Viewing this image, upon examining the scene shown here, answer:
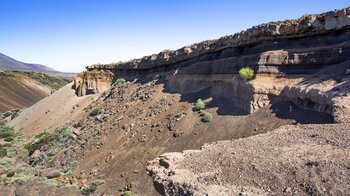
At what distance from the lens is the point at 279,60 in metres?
17.3

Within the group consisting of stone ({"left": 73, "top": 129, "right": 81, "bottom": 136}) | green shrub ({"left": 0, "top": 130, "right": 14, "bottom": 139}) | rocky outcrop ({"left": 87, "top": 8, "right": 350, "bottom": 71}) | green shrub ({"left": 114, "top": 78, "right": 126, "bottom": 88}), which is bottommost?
green shrub ({"left": 0, "top": 130, "right": 14, "bottom": 139})

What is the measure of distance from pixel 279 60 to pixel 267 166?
10.5 m

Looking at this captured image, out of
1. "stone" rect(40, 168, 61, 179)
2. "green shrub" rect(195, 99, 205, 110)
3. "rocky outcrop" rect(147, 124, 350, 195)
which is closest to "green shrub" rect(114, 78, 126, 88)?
"stone" rect(40, 168, 61, 179)

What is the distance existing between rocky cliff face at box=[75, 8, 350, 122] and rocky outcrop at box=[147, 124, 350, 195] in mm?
3299

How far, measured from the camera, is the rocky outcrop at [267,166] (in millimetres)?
7055

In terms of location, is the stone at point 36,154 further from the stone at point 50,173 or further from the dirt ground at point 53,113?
the dirt ground at point 53,113

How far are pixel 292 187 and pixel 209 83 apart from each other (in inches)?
668

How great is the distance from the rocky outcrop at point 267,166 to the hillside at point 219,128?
0.03 metres

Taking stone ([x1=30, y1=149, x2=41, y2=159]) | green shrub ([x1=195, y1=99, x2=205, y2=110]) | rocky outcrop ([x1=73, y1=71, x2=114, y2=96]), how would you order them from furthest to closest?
rocky outcrop ([x1=73, y1=71, x2=114, y2=96]), stone ([x1=30, y1=149, x2=41, y2=159]), green shrub ([x1=195, y1=99, x2=205, y2=110])

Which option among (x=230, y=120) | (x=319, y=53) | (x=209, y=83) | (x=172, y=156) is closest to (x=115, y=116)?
(x=209, y=83)

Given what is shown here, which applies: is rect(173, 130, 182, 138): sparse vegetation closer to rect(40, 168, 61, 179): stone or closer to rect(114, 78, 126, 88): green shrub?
rect(40, 168, 61, 179): stone

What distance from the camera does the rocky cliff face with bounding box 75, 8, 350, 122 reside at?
588 inches

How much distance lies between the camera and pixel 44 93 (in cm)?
8912

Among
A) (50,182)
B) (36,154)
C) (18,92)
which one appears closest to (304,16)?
(50,182)
